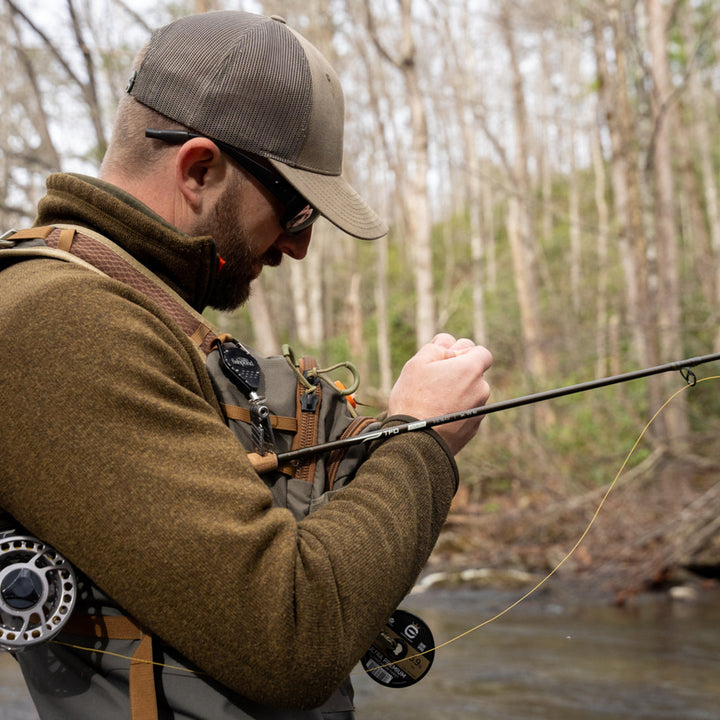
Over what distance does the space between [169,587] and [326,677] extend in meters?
0.25

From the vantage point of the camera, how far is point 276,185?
152 centimetres

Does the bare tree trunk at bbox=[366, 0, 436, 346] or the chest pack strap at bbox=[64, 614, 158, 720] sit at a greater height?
the bare tree trunk at bbox=[366, 0, 436, 346]

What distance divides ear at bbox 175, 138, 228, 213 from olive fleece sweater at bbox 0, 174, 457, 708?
31 cm

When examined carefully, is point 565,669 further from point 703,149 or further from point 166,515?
point 703,149

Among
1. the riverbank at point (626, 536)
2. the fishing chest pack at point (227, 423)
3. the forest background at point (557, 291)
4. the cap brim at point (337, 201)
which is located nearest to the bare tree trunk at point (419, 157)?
the forest background at point (557, 291)

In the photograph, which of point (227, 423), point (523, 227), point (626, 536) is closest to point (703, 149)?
point (523, 227)

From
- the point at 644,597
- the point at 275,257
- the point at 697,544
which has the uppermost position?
the point at 275,257

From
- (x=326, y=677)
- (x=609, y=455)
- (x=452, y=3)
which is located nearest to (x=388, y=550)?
(x=326, y=677)

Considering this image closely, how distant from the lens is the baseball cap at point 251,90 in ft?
4.82

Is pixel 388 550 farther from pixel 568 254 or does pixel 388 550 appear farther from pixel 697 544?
pixel 568 254

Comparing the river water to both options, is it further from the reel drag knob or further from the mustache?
the reel drag knob

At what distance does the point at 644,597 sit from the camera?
8789 mm

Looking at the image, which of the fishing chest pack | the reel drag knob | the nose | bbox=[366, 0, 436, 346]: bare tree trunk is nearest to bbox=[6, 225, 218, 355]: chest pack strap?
the fishing chest pack

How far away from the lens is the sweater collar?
1.43 metres
